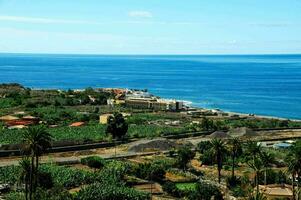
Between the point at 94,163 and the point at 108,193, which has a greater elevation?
the point at 94,163

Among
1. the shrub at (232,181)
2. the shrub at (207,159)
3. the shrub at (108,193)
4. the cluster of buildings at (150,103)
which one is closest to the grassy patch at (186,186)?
the shrub at (232,181)

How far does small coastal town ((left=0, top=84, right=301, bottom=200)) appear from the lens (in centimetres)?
4088

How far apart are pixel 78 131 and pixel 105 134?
5.25m

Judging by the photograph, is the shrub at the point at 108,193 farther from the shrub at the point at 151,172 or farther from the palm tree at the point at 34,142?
the shrub at the point at 151,172

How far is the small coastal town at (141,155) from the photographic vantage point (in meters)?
40.9

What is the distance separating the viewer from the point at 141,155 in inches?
2392

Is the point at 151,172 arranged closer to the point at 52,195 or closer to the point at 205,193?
the point at 205,193

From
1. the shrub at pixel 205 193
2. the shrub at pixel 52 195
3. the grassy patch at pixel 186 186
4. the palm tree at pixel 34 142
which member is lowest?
the grassy patch at pixel 186 186

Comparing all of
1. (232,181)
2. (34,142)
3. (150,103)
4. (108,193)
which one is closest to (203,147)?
(232,181)

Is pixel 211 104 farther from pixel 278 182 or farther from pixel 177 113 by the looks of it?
pixel 278 182

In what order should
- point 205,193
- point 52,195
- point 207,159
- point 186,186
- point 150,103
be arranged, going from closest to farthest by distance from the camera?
point 52,195
point 205,193
point 186,186
point 207,159
point 150,103

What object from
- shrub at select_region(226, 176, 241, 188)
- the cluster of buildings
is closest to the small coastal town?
shrub at select_region(226, 176, 241, 188)

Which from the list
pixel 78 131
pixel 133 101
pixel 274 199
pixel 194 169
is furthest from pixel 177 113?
pixel 274 199

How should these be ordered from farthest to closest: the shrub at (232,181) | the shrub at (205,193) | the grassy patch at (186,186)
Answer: the shrub at (232,181) < the grassy patch at (186,186) < the shrub at (205,193)
